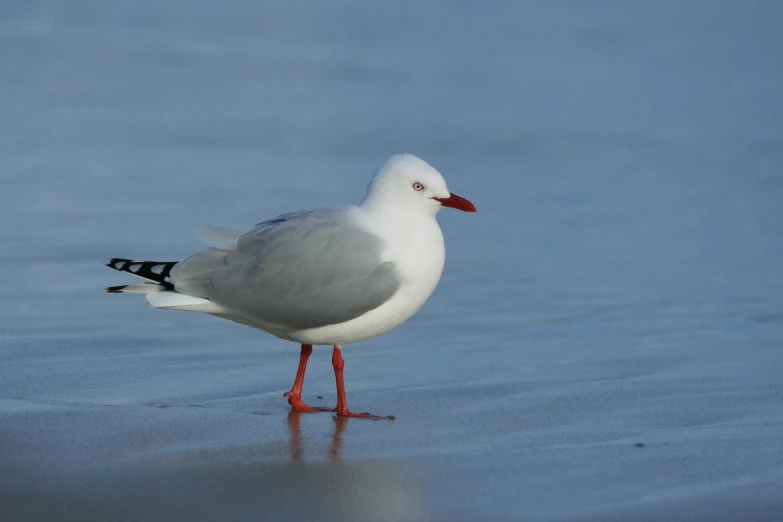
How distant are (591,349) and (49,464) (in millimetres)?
3045

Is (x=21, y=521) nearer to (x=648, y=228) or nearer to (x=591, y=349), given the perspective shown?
(x=591, y=349)

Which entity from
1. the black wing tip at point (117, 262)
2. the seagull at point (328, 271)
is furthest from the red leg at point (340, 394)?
the black wing tip at point (117, 262)

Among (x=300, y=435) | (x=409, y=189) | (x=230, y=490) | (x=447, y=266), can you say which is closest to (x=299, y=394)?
(x=300, y=435)

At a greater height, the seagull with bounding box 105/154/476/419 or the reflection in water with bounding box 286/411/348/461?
the seagull with bounding box 105/154/476/419

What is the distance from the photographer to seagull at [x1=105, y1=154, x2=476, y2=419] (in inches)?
227

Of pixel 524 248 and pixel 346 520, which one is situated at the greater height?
pixel 524 248

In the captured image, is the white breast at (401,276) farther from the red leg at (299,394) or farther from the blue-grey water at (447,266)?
the blue-grey water at (447,266)

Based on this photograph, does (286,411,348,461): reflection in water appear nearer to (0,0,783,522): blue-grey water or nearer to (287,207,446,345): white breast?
(0,0,783,522): blue-grey water

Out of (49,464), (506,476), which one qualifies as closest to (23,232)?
(49,464)

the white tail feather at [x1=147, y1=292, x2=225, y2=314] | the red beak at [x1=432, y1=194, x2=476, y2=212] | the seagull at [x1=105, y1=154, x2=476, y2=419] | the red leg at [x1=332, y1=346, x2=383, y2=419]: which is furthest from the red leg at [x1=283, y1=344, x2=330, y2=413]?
the red beak at [x1=432, y1=194, x2=476, y2=212]

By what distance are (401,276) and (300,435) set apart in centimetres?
90

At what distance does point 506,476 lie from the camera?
4.62 m

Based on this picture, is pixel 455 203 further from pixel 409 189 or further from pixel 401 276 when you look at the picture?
pixel 401 276

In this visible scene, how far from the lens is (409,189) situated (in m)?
→ 6.00
